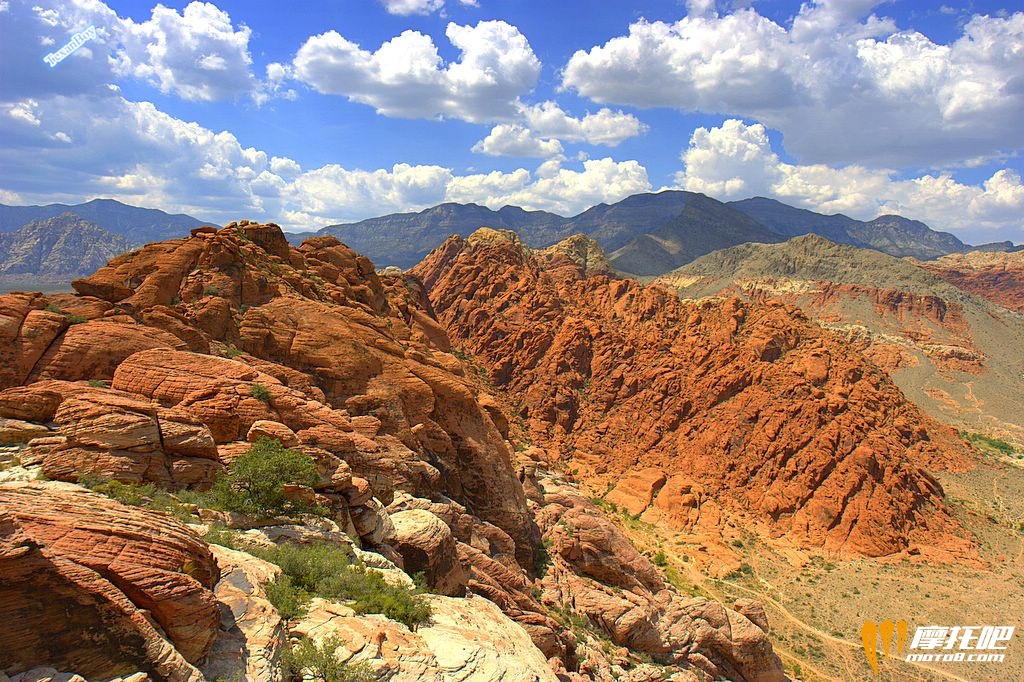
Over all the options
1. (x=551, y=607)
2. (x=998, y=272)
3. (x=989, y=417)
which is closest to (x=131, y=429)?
(x=551, y=607)

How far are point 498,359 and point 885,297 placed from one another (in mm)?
125744

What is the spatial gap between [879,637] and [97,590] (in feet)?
140

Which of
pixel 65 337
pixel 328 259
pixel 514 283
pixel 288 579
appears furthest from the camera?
pixel 514 283

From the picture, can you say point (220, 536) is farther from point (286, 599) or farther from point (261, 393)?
point (261, 393)

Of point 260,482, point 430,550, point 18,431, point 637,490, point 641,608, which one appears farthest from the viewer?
point 637,490

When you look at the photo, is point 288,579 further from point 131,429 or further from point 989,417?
point 989,417

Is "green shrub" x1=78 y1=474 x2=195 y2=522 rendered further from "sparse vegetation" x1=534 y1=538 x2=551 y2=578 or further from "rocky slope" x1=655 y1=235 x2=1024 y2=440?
"rocky slope" x1=655 y1=235 x2=1024 y2=440

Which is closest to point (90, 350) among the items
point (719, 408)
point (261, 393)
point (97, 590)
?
point (261, 393)

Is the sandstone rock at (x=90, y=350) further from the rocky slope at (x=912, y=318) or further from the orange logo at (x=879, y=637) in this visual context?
the rocky slope at (x=912, y=318)

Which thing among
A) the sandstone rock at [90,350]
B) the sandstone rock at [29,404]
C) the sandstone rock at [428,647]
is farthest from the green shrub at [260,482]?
the sandstone rock at [90,350]

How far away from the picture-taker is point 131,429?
12648 mm

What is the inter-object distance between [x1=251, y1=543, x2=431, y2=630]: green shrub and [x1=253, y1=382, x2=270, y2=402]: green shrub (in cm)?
596

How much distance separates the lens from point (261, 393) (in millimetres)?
17031

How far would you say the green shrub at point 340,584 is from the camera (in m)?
11.5
